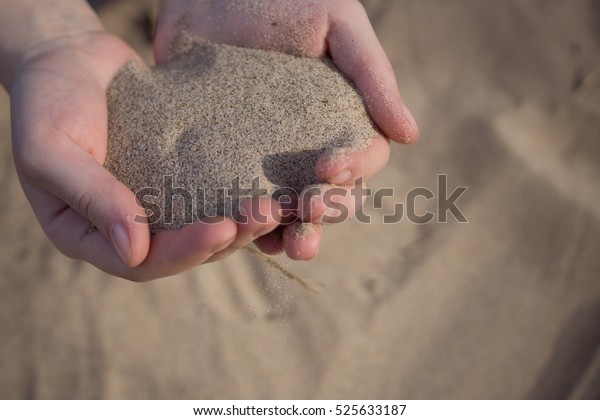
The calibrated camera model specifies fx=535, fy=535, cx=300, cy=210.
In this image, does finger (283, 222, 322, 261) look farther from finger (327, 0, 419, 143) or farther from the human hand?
finger (327, 0, 419, 143)

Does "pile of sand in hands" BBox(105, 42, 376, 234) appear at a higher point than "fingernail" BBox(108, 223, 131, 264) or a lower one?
higher

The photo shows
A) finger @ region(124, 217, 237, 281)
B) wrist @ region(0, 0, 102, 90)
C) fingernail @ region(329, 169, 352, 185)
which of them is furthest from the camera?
wrist @ region(0, 0, 102, 90)

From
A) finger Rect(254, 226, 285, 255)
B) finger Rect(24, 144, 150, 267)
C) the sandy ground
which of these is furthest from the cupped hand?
the sandy ground

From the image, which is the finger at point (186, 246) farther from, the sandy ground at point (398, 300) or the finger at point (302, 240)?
the sandy ground at point (398, 300)

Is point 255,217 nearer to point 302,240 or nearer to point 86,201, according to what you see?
point 302,240

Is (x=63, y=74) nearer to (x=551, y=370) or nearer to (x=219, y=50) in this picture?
(x=219, y=50)

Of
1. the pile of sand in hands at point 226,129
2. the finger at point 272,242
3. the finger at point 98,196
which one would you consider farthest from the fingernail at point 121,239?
the finger at point 272,242

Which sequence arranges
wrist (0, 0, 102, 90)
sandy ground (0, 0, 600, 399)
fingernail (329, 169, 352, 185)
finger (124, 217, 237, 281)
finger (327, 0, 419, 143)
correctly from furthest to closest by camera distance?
sandy ground (0, 0, 600, 399)
wrist (0, 0, 102, 90)
finger (327, 0, 419, 143)
fingernail (329, 169, 352, 185)
finger (124, 217, 237, 281)

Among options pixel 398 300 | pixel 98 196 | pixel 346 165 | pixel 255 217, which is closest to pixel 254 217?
pixel 255 217
